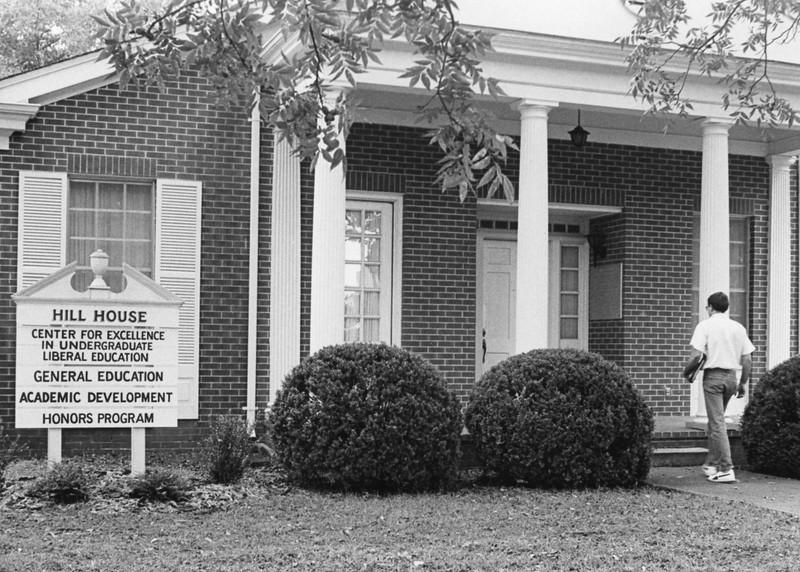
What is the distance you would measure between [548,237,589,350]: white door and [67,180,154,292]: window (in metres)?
5.42

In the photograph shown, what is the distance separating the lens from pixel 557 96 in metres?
11.1

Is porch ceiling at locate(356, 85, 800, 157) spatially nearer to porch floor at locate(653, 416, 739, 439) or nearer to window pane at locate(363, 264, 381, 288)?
window pane at locate(363, 264, 381, 288)

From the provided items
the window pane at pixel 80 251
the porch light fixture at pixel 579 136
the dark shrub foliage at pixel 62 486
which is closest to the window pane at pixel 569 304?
the porch light fixture at pixel 579 136

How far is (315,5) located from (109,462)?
20.6 ft

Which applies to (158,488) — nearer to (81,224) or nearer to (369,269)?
(81,224)

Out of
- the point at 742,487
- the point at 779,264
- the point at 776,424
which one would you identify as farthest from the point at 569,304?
the point at 742,487

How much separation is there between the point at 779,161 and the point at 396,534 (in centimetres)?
924

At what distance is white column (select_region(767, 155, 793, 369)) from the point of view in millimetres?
14016

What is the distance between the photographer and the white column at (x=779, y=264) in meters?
14.0

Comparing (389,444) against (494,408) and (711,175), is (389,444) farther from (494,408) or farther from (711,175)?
(711,175)

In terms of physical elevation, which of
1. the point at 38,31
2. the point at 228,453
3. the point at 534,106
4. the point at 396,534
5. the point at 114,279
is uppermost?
the point at 38,31

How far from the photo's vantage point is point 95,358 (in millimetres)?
8461

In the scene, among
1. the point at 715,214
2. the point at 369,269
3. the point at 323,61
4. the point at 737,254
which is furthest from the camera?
the point at 737,254

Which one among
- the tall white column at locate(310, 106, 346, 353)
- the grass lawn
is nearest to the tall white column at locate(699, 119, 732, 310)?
the grass lawn
